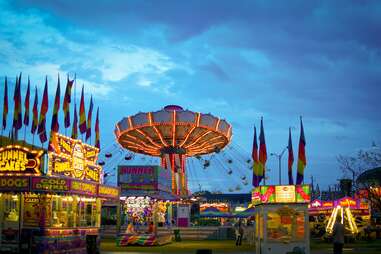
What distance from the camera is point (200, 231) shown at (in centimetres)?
5259

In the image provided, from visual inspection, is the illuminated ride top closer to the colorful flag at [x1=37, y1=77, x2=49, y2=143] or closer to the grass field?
the grass field

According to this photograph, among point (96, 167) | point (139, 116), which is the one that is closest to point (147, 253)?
point (96, 167)

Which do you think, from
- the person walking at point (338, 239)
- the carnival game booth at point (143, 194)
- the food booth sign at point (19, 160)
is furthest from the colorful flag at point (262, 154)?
the food booth sign at point (19, 160)

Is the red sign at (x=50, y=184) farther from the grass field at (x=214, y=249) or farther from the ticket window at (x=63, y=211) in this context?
the grass field at (x=214, y=249)

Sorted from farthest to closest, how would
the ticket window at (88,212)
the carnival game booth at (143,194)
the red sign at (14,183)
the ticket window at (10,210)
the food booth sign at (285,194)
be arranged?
the carnival game booth at (143,194), the ticket window at (88,212), the food booth sign at (285,194), the ticket window at (10,210), the red sign at (14,183)

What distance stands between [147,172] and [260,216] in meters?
23.5

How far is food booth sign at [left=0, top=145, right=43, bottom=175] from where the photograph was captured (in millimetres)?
24453

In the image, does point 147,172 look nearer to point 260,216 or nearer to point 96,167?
point 96,167

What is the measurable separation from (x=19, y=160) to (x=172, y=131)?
34599mm

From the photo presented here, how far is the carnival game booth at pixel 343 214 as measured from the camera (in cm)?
4594

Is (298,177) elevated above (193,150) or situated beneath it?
situated beneath

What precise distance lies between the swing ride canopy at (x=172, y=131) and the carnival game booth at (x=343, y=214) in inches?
489

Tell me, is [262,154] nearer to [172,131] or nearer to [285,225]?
[285,225]

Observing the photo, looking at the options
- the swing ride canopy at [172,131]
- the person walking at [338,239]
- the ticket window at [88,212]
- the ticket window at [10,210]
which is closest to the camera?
the person walking at [338,239]
